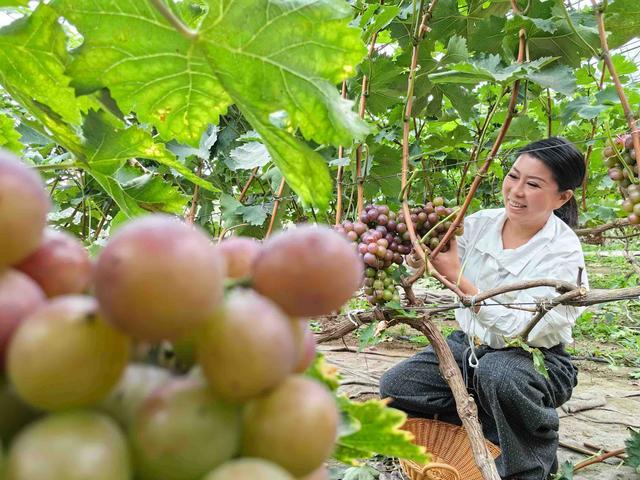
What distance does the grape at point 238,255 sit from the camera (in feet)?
1.00

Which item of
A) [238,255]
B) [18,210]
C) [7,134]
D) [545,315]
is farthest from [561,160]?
[18,210]

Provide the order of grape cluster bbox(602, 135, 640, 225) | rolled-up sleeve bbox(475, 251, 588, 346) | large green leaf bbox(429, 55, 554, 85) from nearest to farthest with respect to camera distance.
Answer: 1. large green leaf bbox(429, 55, 554, 85)
2. grape cluster bbox(602, 135, 640, 225)
3. rolled-up sleeve bbox(475, 251, 588, 346)

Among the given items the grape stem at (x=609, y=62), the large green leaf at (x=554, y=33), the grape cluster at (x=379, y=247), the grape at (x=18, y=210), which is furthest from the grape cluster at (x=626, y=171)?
the grape at (x=18, y=210)

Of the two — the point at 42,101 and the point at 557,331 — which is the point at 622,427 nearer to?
the point at 557,331

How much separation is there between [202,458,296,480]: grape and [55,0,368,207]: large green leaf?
1.49ft

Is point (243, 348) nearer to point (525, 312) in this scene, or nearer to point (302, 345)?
point (302, 345)

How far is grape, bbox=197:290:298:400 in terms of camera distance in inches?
9.0

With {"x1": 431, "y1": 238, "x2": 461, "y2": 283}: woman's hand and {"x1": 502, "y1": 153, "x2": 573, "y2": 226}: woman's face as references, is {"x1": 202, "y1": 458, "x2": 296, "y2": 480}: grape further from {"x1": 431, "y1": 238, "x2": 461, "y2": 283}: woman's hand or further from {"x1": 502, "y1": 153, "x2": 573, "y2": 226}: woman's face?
{"x1": 502, "y1": 153, "x2": 573, "y2": 226}: woman's face

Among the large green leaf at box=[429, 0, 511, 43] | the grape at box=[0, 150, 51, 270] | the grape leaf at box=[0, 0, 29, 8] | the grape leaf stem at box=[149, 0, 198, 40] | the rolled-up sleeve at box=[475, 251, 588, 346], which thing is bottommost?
the rolled-up sleeve at box=[475, 251, 588, 346]

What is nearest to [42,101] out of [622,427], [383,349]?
[622,427]

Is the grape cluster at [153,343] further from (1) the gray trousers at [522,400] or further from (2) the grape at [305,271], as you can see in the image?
(1) the gray trousers at [522,400]

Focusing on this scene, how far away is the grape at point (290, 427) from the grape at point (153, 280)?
6 centimetres

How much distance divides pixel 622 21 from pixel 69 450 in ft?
5.97

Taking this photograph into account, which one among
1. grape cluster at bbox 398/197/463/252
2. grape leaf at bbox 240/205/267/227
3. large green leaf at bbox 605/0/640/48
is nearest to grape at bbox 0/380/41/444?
grape cluster at bbox 398/197/463/252
